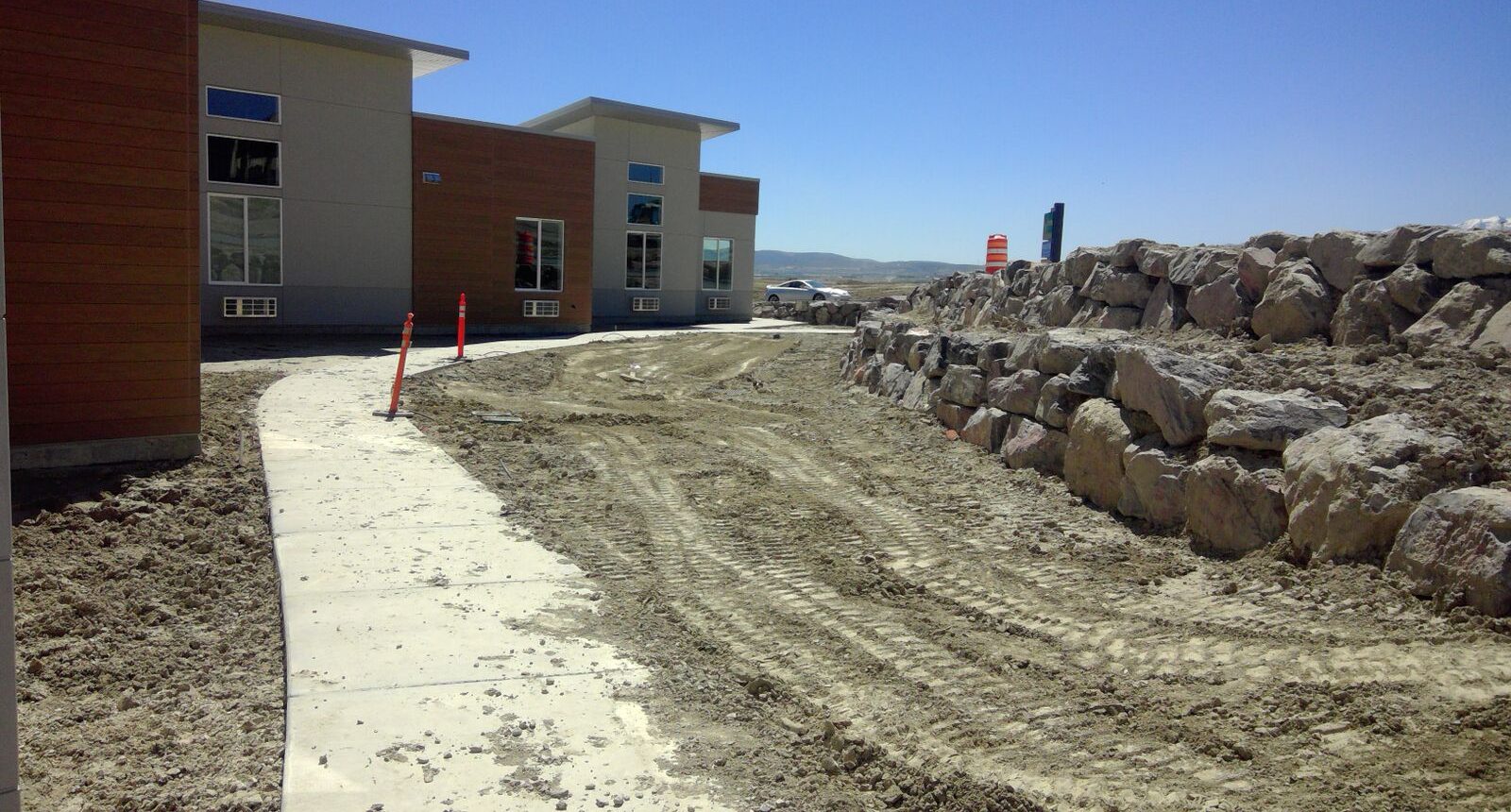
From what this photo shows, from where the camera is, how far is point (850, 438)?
447 inches

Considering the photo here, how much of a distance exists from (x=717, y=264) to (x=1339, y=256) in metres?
26.6

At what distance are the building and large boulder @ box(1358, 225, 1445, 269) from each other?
9.36 m

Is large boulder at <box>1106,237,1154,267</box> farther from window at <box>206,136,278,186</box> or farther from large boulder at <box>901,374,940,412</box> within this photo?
window at <box>206,136,278,186</box>

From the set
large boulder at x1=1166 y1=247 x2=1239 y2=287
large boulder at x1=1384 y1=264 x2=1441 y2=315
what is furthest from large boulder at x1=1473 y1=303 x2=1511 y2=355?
large boulder at x1=1166 y1=247 x2=1239 y2=287

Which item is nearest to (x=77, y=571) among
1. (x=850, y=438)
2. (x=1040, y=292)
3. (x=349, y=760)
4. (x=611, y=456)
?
(x=349, y=760)

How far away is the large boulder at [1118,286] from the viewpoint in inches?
412

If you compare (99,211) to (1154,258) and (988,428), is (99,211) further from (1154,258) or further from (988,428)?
(1154,258)

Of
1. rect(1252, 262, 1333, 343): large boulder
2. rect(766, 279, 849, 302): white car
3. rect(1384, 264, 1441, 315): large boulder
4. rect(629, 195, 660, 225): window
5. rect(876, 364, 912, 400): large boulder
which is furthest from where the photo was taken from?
rect(766, 279, 849, 302): white car

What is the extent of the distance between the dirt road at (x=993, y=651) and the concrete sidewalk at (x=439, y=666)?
0.89 ft


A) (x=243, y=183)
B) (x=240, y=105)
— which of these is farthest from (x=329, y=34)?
(x=243, y=183)

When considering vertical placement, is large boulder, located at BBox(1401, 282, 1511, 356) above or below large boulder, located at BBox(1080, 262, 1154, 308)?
below

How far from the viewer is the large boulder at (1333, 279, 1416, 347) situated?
7617mm

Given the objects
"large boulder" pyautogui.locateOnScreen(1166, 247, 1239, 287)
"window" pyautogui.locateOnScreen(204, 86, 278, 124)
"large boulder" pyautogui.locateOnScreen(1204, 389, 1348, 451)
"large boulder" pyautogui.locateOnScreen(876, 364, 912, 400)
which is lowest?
"large boulder" pyautogui.locateOnScreen(876, 364, 912, 400)

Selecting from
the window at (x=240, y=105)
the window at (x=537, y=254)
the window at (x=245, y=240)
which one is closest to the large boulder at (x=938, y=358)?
the window at (x=537, y=254)
